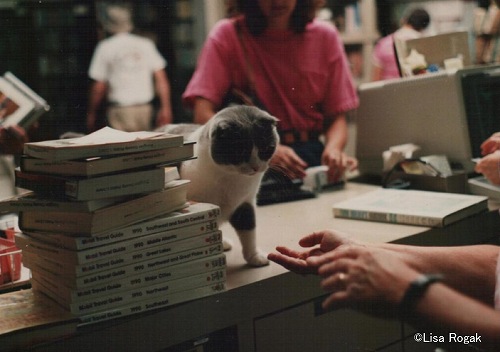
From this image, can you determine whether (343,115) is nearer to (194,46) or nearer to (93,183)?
(93,183)

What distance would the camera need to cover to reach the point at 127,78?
2.48 meters

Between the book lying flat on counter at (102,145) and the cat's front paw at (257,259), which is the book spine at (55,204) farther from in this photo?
the cat's front paw at (257,259)

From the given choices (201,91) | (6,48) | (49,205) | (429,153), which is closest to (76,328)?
(49,205)

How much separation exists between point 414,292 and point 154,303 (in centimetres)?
47

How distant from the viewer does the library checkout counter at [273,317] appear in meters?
0.94

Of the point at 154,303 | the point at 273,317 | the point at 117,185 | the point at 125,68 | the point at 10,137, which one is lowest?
the point at 273,317

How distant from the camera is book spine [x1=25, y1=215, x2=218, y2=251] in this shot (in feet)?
2.91

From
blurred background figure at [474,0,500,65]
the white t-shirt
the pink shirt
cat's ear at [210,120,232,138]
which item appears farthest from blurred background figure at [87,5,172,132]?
blurred background figure at [474,0,500,65]

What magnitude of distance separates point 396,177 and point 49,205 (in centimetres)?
115

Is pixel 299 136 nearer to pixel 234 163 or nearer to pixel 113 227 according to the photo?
pixel 234 163

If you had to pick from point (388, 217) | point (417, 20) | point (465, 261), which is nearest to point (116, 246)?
point (465, 261)

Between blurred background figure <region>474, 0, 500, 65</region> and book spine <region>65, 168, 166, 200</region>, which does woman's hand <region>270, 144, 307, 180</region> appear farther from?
blurred background figure <region>474, 0, 500, 65</region>

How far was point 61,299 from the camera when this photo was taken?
93 centimetres

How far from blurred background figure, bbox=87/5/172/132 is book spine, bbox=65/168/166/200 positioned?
2.49 feet
